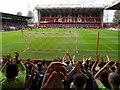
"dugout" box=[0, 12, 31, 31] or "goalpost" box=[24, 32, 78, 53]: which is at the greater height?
"dugout" box=[0, 12, 31, 31]

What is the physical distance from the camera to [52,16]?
101125 mm

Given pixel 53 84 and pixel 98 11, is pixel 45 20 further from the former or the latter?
pixel 53 84

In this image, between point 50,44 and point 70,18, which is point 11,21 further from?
point 50,44

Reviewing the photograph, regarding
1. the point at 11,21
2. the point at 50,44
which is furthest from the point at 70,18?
the point at 50,44

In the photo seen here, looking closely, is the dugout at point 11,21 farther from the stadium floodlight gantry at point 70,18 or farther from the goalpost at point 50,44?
the goalpost at point 50,44

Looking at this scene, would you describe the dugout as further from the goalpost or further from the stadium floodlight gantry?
the goalpost

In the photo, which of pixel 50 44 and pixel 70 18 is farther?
pixel 70 18

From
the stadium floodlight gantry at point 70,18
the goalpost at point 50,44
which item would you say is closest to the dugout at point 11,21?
the stadium floodlight gantry at point 70,18

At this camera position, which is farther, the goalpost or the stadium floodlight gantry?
the stadium floodlight gantry

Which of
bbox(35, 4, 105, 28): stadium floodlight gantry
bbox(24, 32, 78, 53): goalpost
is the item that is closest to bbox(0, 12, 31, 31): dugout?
bbox(35, 4, 105, 28): stadium floodlight gantry

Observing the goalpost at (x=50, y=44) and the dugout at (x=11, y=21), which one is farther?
the dugout at (x=11, y=21)

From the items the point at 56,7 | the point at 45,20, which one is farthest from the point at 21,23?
the point at 56,7

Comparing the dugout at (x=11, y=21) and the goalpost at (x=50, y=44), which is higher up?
the dugout at (x=11, y=21)

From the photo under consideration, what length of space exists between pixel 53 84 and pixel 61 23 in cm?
9545
